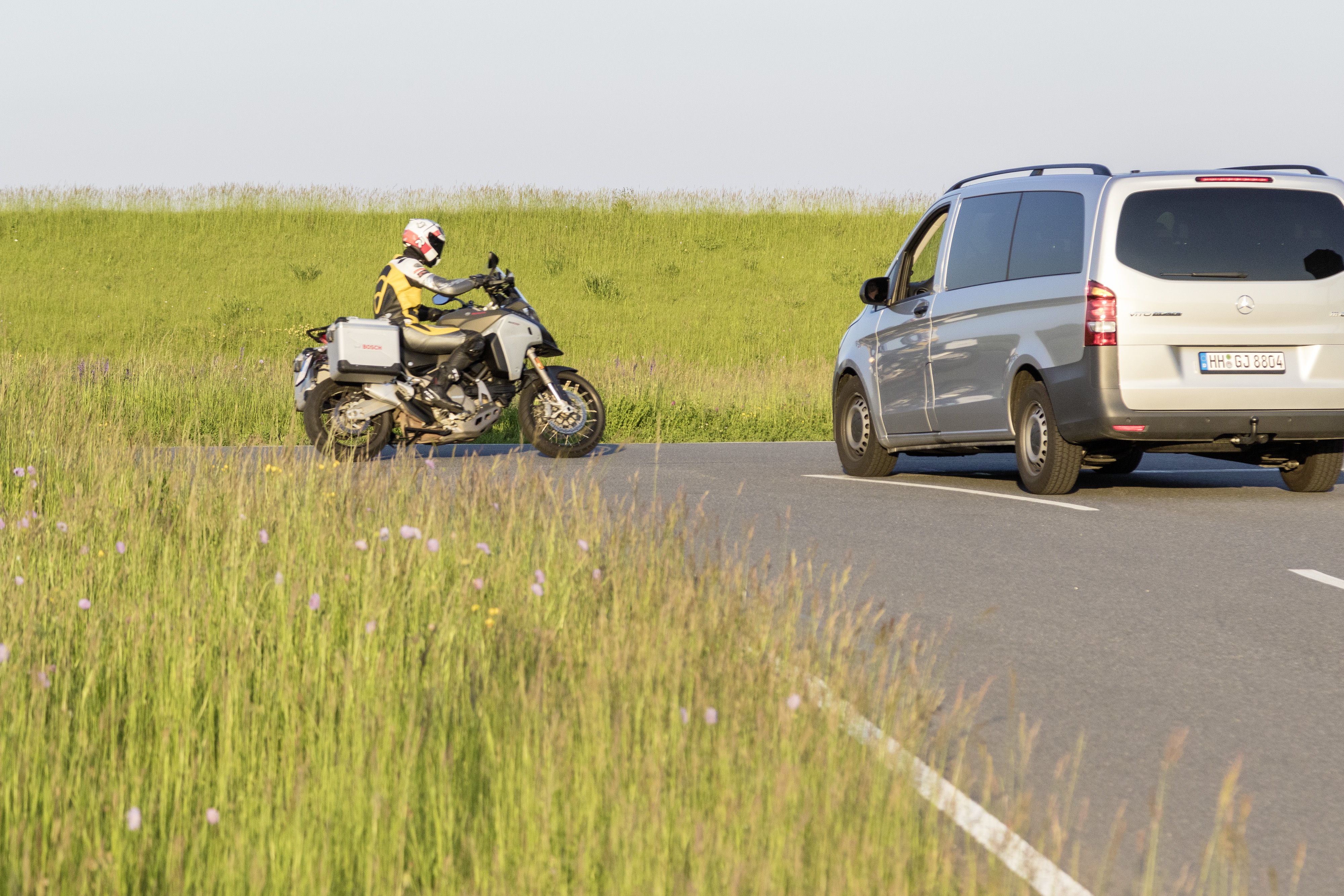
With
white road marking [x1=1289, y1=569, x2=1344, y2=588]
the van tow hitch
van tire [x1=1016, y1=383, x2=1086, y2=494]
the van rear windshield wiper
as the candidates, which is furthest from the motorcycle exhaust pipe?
white road marking [x1=1289, y1=569, x2=1344, y2=588]

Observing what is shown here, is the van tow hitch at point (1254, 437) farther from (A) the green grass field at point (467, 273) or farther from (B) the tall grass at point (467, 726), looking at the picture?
(A) the green grass field at point (467, 273)

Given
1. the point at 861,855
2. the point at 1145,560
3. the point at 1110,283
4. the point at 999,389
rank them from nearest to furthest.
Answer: the point at 861,855
the point at 1145,560
the point at 1110,283
the point at 999,389

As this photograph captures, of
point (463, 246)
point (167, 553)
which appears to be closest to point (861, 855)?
point (167, 553)

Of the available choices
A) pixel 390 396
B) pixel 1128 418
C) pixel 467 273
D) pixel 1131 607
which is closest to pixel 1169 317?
pixel 1128 418

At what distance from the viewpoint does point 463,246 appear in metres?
43.0

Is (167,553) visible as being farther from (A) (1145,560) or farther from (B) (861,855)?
(A) (1145,560)

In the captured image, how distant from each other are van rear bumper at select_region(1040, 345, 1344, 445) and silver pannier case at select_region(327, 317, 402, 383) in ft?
18.8

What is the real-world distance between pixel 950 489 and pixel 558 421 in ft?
12.5

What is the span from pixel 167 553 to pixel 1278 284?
764 cm

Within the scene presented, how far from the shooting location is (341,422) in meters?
13.5

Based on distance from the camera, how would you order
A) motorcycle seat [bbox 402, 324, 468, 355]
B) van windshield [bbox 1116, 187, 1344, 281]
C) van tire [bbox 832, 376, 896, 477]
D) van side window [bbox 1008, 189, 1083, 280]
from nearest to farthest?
van windshield [bbox 1116, 187, 1344, 281], van side window [bbox 1008, 189, 1083, 280], van tire [bbox 832, 376, 896, 477], motorcycle seat [bbox 402, 324, 468, 355]

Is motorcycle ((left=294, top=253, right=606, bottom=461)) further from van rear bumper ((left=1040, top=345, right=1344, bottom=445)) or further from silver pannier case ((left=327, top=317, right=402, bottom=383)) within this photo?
van rear bumper ((left=1040, top=345, right=1344, bottom=445))

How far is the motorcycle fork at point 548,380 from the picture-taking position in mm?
14031

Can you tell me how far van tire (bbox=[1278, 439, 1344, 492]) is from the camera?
11.5 m
